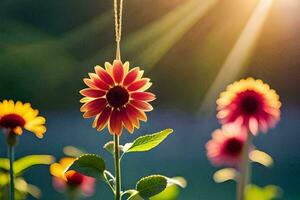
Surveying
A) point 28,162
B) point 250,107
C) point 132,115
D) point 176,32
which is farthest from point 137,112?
point 176,32

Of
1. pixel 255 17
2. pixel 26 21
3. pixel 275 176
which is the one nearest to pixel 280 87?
pixel 255 17

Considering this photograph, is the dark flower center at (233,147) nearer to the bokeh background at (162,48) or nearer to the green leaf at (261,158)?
the green leaf at (261,158)

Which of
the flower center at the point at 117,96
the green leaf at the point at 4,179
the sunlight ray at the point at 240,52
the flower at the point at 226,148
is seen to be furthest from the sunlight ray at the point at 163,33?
the flower center at the point at 117,96

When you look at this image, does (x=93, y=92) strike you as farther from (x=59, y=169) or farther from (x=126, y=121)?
(x=59, y=169)

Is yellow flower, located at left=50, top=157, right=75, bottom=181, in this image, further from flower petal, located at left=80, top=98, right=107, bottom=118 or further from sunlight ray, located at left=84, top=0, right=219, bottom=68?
sunlight ray, located at left=84, top=0, right=219, bottom=68

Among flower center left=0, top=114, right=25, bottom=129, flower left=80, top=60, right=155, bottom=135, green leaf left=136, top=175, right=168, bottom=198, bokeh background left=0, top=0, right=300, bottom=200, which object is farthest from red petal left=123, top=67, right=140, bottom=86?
bokeh background left=0, top=0, right=300, bottom=200

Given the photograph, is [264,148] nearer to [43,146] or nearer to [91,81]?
[43,146]
